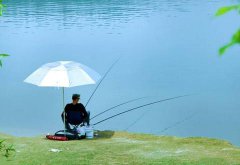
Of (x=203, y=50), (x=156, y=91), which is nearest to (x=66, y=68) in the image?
(x=156, y=91)

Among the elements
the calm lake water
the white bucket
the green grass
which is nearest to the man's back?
the white bucket

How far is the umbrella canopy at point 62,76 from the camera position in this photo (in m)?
8.48

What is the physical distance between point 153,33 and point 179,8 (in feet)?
45.8

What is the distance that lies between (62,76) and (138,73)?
8.11 m

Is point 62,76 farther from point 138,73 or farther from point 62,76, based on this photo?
point 138,73

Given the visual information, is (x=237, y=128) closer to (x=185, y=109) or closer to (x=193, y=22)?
(x=185, y=109)

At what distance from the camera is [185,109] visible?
42.1 ft

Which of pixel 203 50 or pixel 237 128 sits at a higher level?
pixel 203 50

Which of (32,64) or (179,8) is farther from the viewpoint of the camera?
(179,8)

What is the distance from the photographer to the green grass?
6.39m

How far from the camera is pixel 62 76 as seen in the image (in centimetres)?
855

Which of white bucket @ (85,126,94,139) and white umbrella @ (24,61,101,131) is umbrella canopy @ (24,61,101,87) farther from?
white bucket @ (85,126,94,139)

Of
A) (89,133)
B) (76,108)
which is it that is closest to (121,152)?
(89,133)

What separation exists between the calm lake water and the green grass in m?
2.82
